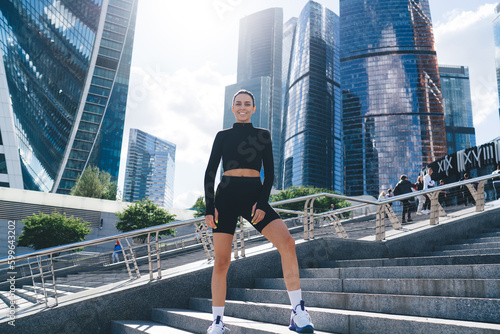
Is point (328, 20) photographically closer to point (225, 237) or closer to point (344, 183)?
point (344, 183)

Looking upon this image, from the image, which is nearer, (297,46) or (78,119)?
(78,119)

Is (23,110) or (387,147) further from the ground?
(387,147)

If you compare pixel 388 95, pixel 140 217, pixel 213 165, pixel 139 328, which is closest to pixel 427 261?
pixel 213 165

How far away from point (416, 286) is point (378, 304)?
0.49m

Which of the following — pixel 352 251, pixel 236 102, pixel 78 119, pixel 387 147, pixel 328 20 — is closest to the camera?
pixel 236 102

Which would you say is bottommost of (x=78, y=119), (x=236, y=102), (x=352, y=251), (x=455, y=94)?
(x=352, y=251)

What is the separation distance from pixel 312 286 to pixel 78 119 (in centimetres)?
8148

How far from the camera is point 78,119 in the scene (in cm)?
7669

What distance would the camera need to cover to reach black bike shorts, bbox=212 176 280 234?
9.65ft

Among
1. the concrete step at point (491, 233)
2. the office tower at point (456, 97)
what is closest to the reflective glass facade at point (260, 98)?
the office tower at point (456, 97)

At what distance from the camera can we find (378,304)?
342cm

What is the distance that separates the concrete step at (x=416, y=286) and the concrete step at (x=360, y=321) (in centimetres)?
63

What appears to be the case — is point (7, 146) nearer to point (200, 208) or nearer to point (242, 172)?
point (200, 208)

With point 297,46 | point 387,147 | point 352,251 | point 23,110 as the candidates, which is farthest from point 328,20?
point 352,251
